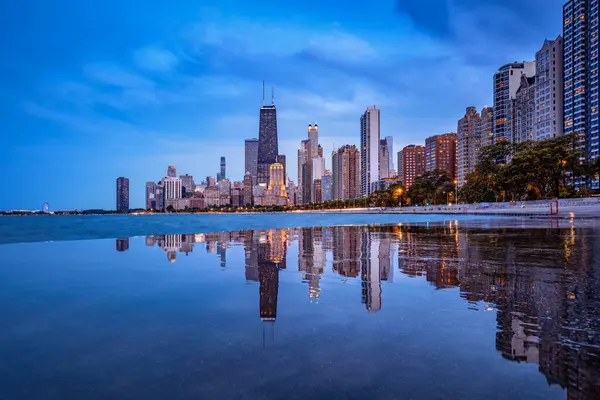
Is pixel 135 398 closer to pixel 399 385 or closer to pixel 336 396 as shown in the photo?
pixel 336 396

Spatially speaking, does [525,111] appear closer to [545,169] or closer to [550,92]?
[550,92]

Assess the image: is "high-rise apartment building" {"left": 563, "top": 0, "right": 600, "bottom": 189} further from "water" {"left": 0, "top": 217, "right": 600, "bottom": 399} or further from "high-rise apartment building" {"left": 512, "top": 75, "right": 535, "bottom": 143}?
"water" {"left": 0, "top": 217, "right": 600, "bottom": 399}

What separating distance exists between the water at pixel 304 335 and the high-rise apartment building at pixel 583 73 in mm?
163262

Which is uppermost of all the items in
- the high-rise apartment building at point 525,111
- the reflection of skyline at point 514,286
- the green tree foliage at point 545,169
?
the high-rise apartment building at point 525,111

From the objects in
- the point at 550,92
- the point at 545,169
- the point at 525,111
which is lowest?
the point at 545,169

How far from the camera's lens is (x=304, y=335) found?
12.8 ft

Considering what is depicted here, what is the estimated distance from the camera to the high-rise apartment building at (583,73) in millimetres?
143875

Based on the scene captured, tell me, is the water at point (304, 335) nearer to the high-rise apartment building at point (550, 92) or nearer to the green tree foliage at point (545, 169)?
the green tree foliage at point (545, 169)

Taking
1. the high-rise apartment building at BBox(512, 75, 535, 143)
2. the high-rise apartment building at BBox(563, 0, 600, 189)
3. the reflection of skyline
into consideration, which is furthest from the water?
the high-rise apartment building at BBox(512, 75, 535, 143)

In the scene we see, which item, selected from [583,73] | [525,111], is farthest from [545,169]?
[525,111]

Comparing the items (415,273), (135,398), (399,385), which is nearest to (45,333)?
(135,398)

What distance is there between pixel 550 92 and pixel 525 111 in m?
27.5

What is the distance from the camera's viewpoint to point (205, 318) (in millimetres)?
4570

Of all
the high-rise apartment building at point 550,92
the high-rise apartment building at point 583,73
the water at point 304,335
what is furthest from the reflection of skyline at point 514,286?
the high-rise apartment building at point 550,92
